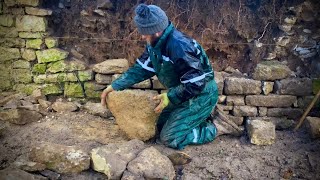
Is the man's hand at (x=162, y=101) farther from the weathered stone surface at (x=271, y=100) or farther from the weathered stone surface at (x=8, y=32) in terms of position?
the weathered stone surface at (x=8, y=32)

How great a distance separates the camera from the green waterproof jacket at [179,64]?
3188 mm

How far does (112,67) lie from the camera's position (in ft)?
14.3

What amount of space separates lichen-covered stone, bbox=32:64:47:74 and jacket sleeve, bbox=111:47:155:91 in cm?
144

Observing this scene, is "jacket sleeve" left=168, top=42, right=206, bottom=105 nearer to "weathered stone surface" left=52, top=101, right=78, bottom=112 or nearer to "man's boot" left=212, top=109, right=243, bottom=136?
"man's boot" left=212, top=109, right=243, bottom=136

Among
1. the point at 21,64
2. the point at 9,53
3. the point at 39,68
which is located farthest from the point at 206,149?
the point at 9,53

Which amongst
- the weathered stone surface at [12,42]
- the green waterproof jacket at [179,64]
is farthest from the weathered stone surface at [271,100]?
the weathered stone surface at [12,42]

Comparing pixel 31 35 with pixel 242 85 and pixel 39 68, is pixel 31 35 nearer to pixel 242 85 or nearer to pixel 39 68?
pixel 39 68

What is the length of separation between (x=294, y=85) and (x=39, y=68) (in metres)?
3.55

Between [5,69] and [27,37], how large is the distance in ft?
2.05

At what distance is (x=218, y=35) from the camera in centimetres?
440

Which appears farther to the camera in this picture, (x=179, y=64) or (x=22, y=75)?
(x=22, y=75)

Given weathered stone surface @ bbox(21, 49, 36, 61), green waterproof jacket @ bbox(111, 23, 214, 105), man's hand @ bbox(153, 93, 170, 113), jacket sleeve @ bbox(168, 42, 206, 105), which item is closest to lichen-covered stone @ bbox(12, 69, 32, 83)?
weathered stone surface @ bbox(21, 49, 36, 61)

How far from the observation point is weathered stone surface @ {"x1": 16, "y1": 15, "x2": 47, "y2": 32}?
4.41 m

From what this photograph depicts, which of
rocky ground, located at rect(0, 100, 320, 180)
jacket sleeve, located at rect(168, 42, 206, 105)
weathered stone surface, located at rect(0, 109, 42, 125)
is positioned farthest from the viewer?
weathered stone surface, located at rect(0, 109, 42, 125)
